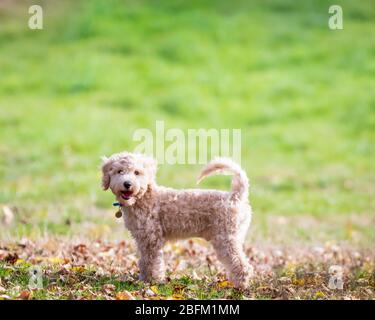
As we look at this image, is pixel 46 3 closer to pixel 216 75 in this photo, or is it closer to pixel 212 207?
pixel 216 75

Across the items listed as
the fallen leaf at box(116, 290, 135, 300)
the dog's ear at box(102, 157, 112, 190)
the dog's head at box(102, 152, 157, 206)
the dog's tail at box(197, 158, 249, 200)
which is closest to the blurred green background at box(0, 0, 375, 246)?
the dog's ear at box(102, 157, 112, 190)

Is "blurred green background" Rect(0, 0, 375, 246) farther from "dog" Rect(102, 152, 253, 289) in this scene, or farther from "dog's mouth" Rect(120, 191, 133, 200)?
"dog's mouth" Rect(120, 191, 133, 200)

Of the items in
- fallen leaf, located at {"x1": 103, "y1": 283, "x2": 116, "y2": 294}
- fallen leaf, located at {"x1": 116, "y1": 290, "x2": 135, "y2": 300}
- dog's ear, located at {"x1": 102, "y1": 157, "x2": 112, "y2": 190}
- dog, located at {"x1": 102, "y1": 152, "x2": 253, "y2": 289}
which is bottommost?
fallen leaf, located at {"x1": 116, "y1": 290, "x2": 135, "y2": 300}

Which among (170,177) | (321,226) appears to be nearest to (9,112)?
(170,177)

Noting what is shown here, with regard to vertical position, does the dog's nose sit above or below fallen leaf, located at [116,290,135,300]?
above

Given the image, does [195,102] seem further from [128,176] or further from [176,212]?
[128,176]

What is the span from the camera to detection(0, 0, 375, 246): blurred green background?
545 inches

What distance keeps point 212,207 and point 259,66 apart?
54.6 feet

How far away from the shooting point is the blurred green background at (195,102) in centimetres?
1384

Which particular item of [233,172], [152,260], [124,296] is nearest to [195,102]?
[233,172]

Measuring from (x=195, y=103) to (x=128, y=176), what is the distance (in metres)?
14.1

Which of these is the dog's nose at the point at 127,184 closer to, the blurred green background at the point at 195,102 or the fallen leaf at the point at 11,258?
the fallen leaf at the point at 11,258

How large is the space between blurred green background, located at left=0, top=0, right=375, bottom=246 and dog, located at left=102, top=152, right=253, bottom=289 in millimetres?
Result: 2972

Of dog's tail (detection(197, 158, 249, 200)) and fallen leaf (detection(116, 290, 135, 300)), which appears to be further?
dog's tail (detection(197, 158, 249, 200))
